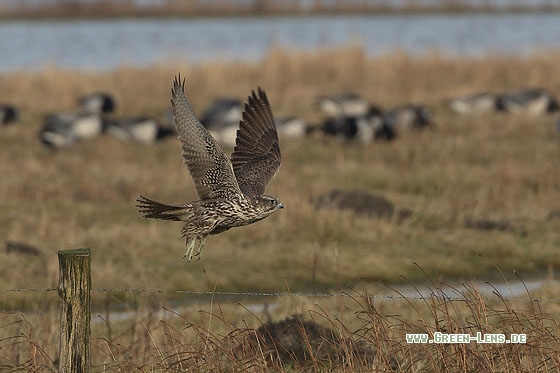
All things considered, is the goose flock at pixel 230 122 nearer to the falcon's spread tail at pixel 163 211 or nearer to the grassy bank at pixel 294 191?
the grassy bank at pixel 294 191

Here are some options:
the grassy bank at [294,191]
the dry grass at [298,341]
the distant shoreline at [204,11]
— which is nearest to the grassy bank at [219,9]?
the distant shoreline at [204,11]

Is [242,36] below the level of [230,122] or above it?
above

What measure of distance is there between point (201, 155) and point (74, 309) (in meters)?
1.76

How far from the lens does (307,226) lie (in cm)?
1301

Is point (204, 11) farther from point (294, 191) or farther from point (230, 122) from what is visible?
point (294, 191)

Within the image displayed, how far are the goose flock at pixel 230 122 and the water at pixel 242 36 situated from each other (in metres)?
5.66

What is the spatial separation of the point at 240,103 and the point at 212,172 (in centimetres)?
1490

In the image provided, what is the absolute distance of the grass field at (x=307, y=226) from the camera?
7578 millimetres

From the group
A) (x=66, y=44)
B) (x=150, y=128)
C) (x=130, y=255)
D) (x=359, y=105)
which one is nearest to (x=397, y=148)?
(x=359, y=105)

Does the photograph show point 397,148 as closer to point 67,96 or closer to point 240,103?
point 240,103

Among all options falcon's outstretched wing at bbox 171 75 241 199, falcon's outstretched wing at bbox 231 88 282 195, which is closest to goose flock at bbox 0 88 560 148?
falcon's outstretched wing at bbox 231 88 282 195

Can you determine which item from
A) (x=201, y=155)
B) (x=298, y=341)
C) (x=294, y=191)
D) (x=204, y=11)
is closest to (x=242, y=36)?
(x=204, y=11)

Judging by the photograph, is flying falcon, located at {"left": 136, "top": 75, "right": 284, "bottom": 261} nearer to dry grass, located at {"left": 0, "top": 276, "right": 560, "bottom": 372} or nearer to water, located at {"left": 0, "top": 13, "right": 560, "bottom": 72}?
dry grass, located at {"left": 0, "top": 276, "right": 560, "bottom": 372}

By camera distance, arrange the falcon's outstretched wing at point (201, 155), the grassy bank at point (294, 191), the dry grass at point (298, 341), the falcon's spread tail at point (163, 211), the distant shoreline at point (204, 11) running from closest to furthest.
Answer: the dry grass at point (298, 341) → the falcon's spread tail at point (163, 211) → the falcon's outstretched wing at point (201, 155) → the grassy bank at point (294, 191) → the distant shoreline at point (204, 11)
